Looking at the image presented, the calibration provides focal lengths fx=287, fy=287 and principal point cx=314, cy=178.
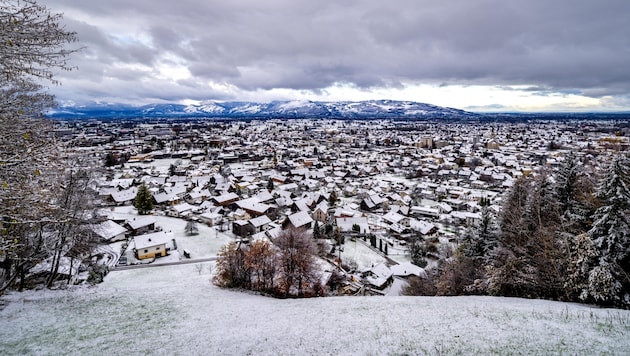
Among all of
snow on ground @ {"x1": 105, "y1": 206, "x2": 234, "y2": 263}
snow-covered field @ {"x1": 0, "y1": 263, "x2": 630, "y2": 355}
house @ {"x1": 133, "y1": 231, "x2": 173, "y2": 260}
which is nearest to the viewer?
snow-covered field @ {"x1": 0, "y1": 263, "x2": 630, "y2": 355}

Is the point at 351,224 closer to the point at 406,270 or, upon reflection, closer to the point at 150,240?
the point at 406,270

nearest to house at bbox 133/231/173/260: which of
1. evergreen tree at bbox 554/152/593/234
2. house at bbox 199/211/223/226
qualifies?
house at bbox 199/211/223/226

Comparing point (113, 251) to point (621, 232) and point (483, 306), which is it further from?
point (621, 232)

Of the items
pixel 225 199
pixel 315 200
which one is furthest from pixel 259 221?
pixel 315 200

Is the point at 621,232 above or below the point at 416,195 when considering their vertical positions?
above

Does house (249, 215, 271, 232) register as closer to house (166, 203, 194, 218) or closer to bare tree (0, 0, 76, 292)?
house (166, 203, 194, 218)

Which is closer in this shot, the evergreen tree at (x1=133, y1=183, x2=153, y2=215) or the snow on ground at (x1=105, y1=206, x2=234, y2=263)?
the snow on ground at (x1=105, y1=206, x2=234, y2=263)

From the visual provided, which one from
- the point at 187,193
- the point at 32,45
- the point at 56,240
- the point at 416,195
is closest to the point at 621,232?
the point at 32,45
